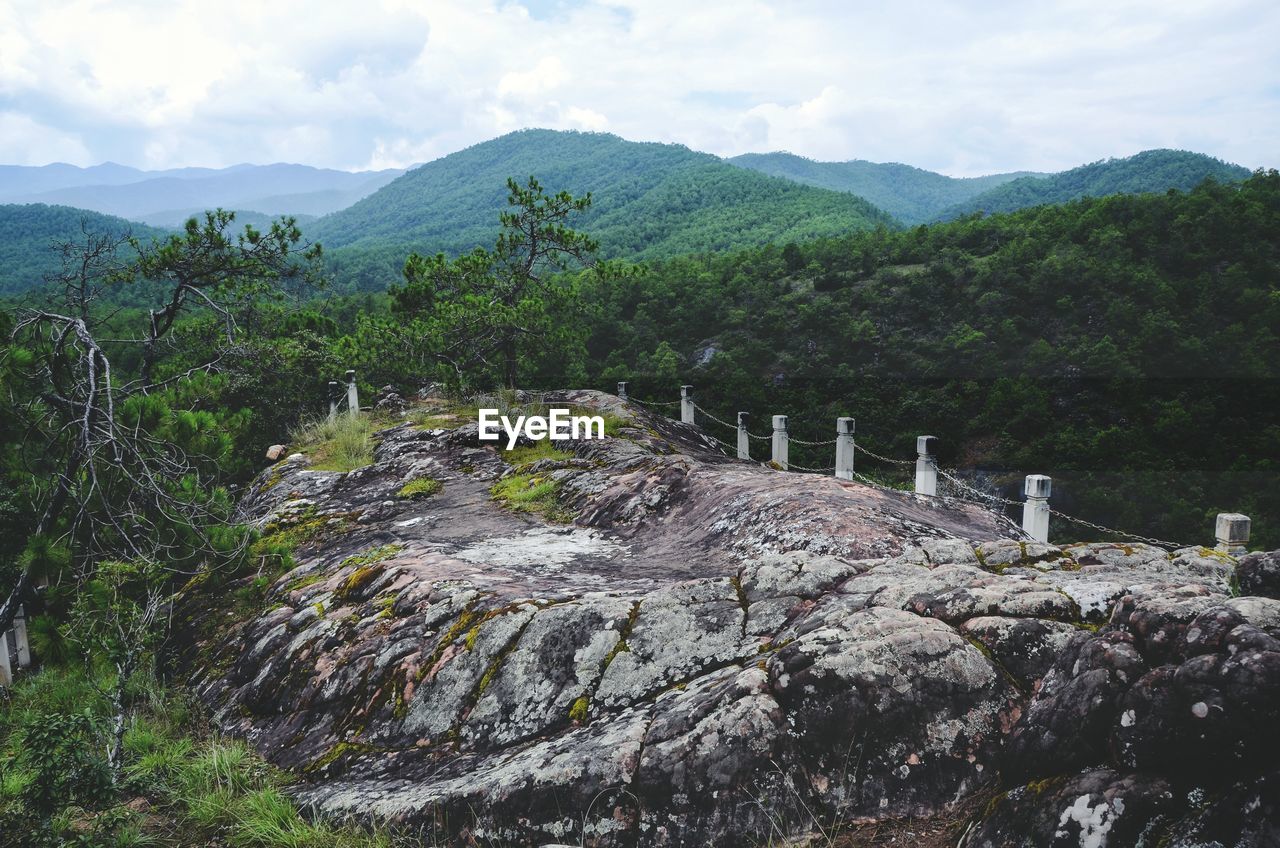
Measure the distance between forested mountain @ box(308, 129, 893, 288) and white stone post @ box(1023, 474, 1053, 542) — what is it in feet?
190

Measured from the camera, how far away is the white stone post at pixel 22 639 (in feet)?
22.0

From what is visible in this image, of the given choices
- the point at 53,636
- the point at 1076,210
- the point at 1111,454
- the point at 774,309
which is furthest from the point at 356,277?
the point at 53,636

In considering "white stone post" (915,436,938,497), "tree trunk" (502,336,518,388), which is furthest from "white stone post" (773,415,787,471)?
"tree trunk" (502,336,518,388)

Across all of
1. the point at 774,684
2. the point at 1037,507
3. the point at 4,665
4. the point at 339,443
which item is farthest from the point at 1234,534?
the point at 339,443

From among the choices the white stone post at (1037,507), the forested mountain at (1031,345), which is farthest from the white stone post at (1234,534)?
the forested mountain at (1031,345)

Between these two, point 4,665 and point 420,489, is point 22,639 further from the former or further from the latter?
point 420,489

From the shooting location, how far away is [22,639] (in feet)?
22.6

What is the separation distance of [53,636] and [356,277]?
74.4 meters

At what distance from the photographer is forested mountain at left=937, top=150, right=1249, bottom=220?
79.6m

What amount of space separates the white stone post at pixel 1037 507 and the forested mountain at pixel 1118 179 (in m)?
79.6

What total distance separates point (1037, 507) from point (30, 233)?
378ft

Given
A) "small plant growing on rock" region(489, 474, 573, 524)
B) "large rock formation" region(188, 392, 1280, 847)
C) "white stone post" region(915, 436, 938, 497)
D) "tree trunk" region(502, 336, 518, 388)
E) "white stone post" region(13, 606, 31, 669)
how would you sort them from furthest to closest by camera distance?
"tree trunk" region(502, 336, 518, 388) → "white stone post" region(915, 436, 938, 497) → "small plant growing on rock" region(489, 474, 573, 524) → "white stone post" region(13, 606, 31, 669) → "large rock formation" region(188, 392, 1280, 847)

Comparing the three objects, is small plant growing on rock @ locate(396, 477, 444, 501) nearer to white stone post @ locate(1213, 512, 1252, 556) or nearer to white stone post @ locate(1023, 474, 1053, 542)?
white stone post @ locate(1023, 474, 1053, 542)

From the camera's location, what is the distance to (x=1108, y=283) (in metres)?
37.7
